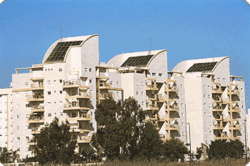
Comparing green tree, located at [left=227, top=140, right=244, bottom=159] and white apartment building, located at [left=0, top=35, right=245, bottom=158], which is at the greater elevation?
white apartment building, located at [left=0, top=35, right=245, bottom=158]

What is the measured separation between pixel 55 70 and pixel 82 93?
6.71m

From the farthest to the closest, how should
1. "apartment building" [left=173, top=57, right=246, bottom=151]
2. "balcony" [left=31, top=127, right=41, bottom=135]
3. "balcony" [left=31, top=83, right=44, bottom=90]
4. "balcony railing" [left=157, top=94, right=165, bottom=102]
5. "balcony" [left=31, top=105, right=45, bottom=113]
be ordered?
"apartment building" [left=173, top=57, right=246, bottom=151], "balcony railing" [left=157, top=94, right=165, bottom=102], "balcony" [left=31, top=83, right=44, bottom=90], "balcony" [left=31, top=105, right=45, bottom=113], "balcony" [left=31, top=127, right=41, bottom=135]

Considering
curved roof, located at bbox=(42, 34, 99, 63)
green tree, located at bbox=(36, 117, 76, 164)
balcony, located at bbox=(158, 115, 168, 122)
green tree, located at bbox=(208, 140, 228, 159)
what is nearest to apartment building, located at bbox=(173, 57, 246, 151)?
green tree, located at bbox=(208, 140, 228, 159)

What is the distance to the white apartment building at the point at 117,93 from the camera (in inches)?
4136

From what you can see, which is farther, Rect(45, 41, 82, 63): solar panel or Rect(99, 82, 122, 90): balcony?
Rect(99, 82, 122, 90): balcony

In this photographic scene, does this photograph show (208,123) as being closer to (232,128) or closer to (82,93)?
(232,128)

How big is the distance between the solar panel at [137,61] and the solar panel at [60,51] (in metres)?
18.4

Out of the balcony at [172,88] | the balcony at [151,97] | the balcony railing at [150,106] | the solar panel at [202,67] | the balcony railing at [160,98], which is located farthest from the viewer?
the solar panel at [202,67]

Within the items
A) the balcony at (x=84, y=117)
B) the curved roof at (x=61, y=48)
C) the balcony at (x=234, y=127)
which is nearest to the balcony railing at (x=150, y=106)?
the balcony at (x=84, y=117)

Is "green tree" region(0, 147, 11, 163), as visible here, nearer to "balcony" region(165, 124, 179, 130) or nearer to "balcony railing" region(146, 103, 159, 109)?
"balcony railing" region(146, 103, 159, 109)

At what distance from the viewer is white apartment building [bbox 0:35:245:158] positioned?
105 m

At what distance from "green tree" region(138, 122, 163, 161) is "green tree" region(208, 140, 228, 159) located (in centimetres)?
2149

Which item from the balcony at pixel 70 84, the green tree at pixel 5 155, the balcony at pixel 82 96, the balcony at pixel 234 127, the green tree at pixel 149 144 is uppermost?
the balcony at pixel 70 84

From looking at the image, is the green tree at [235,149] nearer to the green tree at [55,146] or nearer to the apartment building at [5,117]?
the green tree at [55,146]
